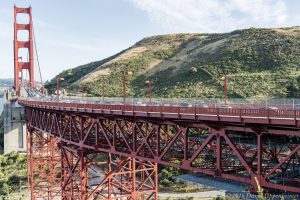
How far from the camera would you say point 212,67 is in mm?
88625

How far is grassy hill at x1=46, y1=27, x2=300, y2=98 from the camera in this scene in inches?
2876

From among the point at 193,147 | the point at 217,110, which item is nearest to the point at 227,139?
the point at 217,110

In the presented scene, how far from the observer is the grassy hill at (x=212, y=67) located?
2876 inches

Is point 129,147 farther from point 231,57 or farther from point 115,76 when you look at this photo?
point 115,76

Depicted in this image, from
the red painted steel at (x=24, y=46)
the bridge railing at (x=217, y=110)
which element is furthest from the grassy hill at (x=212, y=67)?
the bridge railing at (x=217, y=110)

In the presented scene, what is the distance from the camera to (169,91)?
81.1 m

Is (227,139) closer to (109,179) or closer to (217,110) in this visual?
(217,110)

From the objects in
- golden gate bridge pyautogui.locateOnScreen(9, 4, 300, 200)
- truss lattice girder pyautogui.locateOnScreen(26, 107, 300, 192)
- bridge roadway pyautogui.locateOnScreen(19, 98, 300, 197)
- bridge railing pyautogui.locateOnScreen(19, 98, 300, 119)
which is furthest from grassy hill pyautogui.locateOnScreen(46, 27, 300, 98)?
bridge railing pyautogui.locateOnScreen(19, 98, 300, 119)

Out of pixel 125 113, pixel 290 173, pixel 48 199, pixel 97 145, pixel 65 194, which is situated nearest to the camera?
pixel 290 173

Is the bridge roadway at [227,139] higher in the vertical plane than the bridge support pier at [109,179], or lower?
higher

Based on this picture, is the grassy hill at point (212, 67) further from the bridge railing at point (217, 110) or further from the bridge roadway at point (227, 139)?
the bridge railing at point (217, 110)

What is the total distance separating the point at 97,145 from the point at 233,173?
1228 cm

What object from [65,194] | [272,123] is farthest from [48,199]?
[272,123]

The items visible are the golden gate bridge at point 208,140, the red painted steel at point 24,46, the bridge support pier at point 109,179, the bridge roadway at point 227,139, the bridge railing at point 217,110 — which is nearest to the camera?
the bridge railing at point 217,110
